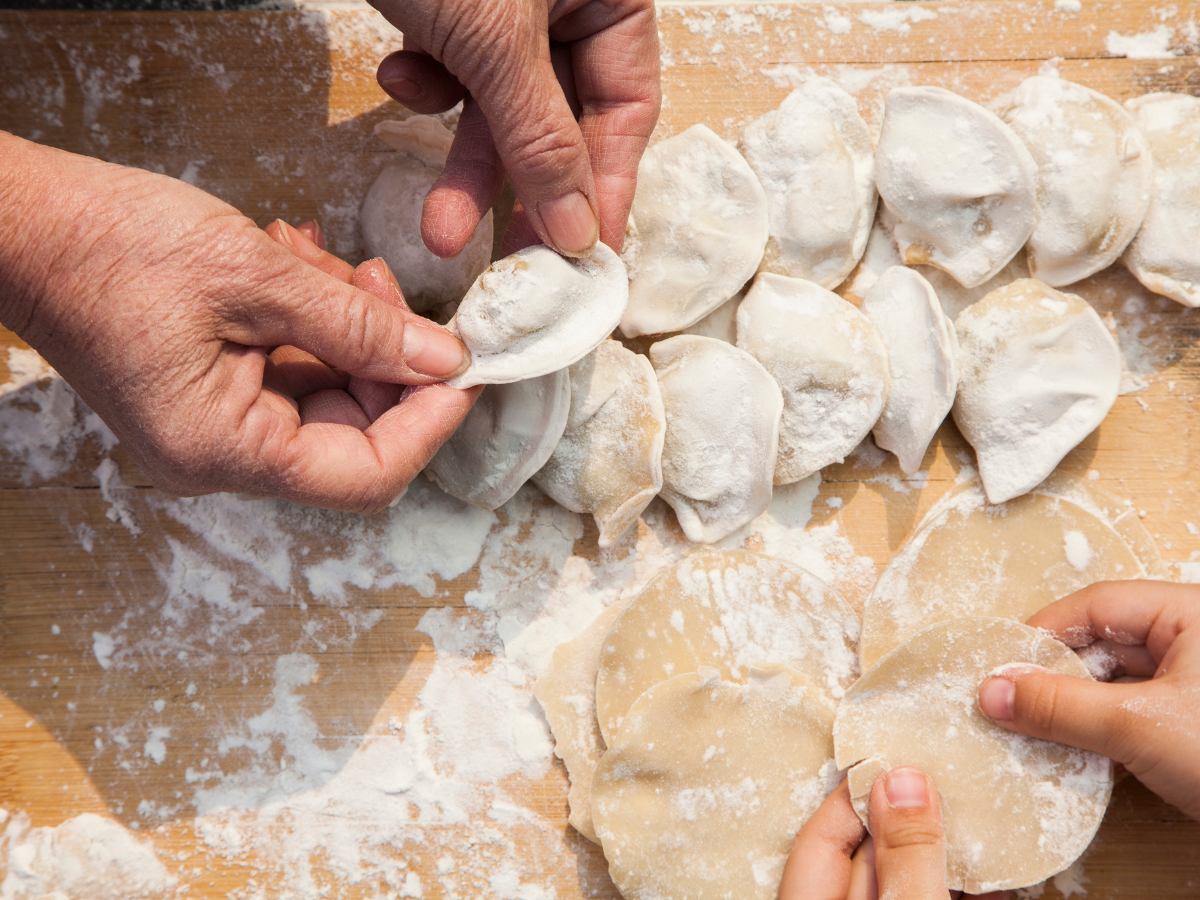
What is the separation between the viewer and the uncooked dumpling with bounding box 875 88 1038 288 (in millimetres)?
1112

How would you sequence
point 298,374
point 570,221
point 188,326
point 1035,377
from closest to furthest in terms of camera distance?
point 188,326 < point 570,221 < point 298,374 < point 1035,377

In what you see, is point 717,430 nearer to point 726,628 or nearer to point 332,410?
point 726,628

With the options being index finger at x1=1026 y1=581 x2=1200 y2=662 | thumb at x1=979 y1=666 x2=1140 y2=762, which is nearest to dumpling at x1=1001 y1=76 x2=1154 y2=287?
index finger at x1=1026 y1=581 x2=1200 y2=662

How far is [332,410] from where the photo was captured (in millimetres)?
989

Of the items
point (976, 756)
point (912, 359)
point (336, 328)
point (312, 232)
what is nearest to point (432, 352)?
point (336, 328)

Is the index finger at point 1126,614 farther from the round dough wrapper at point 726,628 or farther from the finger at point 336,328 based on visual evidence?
the finger at point 336,328

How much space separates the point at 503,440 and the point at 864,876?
790 mm

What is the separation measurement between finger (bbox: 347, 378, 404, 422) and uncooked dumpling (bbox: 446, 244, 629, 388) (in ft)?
0.38

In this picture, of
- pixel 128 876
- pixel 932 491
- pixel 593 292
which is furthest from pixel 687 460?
pixel 128 876

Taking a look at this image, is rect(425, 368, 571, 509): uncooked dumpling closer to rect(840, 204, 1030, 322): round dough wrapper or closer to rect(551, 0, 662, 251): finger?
rect(551, 0, 662, 251): finger

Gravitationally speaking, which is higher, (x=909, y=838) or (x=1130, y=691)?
(x=1130, y=691)

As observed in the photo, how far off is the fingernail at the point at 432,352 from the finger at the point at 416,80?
39 centimetres

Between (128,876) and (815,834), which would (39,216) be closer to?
(128,876)

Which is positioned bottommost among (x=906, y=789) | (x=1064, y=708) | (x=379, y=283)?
(x=906, y=789)
